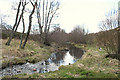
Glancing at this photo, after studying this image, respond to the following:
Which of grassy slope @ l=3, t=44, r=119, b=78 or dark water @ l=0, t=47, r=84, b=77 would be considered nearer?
grassy slope @ l=3, t=44, r=119, b=78

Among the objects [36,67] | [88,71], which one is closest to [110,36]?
[88,71]

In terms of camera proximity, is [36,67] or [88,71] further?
[36,67]

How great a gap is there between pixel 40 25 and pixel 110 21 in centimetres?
1579

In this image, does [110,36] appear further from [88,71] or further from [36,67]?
[36,67]

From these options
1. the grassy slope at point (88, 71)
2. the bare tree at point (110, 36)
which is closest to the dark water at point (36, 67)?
the grassy slope at point (88, 71)

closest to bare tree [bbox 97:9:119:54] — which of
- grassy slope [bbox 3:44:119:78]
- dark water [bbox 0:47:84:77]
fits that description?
grassy slope [bbox 3:44:119:78]

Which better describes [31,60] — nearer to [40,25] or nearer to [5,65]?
Answer: [5,65]

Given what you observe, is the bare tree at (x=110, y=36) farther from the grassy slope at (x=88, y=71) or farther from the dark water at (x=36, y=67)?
Result: the dark water at (x=36, y=67)

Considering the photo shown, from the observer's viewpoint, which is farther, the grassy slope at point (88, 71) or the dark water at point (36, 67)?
the dark water at point (36, 67)

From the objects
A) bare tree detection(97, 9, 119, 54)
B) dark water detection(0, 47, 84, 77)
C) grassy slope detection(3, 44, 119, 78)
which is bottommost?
dark water detection(0, 47, 84, 77)

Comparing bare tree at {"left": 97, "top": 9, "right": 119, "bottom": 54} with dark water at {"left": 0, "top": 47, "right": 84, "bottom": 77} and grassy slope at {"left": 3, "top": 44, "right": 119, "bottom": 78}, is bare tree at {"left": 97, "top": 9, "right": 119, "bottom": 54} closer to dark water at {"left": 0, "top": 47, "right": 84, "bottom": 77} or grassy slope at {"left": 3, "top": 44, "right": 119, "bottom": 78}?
grassy slope at {"left": 3, "top": 44, "right": 119, "bottom": 78}

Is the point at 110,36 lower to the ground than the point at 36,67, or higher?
higher

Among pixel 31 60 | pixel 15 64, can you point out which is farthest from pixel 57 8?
pixel 15 64

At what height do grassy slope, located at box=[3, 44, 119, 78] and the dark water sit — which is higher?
grassy slope, located at box=[3, 44, 119, 78]
